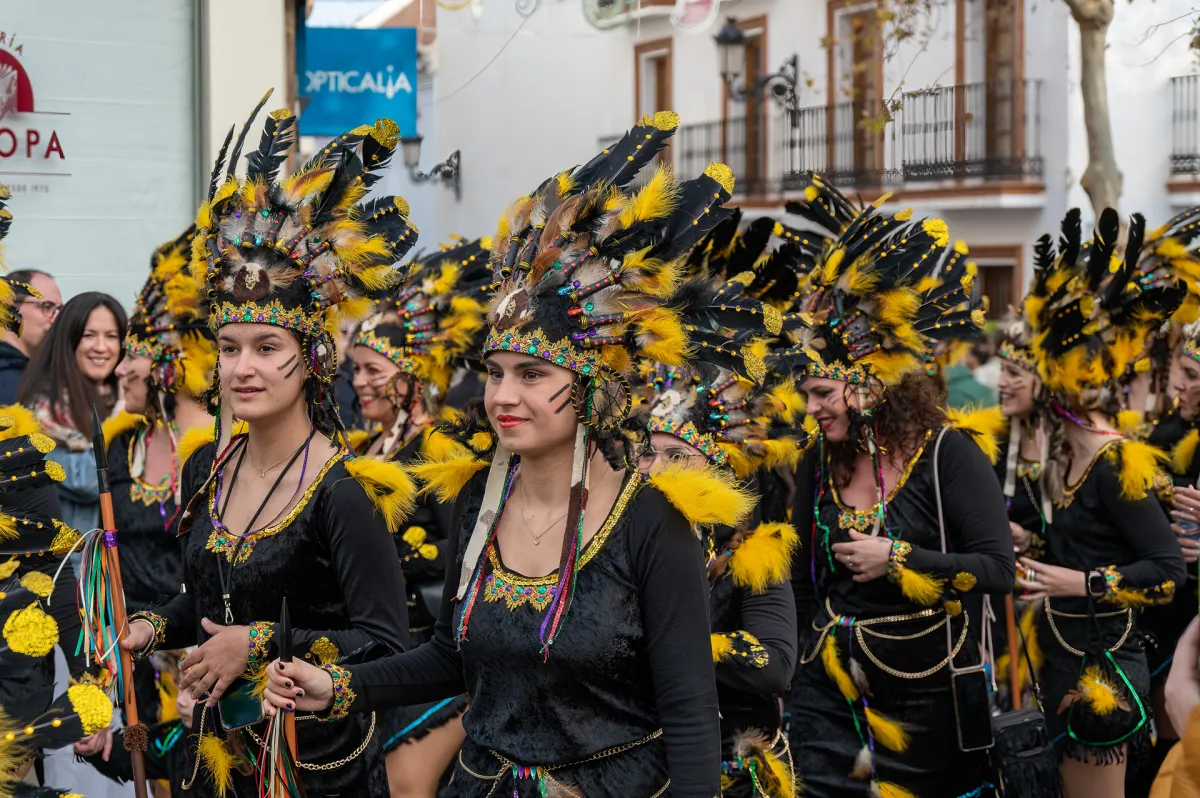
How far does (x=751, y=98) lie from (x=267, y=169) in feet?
45.4

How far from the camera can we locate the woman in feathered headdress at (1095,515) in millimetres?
6270

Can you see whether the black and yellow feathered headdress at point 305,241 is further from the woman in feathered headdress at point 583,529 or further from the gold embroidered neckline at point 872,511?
the gold embroidered neckline at point 872,511

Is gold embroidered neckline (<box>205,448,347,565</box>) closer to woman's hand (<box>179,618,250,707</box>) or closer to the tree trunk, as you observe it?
woman's hand (<box>179,618,250,707</box>)

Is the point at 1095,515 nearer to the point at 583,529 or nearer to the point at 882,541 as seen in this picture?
the point at 882,541

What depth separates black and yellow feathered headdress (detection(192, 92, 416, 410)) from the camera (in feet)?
13.9

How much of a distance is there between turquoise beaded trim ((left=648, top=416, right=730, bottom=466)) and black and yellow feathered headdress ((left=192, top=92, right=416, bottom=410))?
93cm

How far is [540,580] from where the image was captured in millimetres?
3410

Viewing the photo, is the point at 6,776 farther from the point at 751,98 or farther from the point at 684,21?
the point at 751,98

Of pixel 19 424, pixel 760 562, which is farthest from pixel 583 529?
pixel 19 424

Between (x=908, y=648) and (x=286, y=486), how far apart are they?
2.54 meters

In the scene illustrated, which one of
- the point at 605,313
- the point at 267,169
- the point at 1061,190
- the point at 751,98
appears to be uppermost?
the point at 751,98

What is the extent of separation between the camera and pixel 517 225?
3.65 m

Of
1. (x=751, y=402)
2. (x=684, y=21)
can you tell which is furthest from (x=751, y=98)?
(x=751, y=402)

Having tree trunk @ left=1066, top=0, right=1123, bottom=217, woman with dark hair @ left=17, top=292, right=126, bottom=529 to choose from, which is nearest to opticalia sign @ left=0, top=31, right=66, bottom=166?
woman with dark hair @ left=17, top=292, right=126, bottom=529
